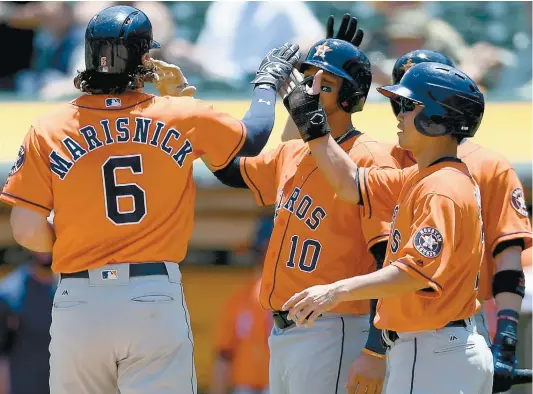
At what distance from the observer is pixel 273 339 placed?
3.86 meters

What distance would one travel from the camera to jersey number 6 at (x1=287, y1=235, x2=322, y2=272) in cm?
374

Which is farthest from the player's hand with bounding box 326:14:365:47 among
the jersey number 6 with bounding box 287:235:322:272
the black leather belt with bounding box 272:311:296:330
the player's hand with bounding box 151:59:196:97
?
the black leather belt with bounding box 272:311:296:330

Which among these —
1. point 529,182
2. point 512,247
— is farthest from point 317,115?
point 529,182

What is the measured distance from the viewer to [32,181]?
343 cm

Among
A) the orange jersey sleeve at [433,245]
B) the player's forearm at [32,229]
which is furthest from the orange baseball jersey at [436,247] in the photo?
the player's forearm at [32,229]

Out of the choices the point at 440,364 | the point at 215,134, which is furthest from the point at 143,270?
the point at 440,364

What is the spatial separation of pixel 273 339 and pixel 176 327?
549mm

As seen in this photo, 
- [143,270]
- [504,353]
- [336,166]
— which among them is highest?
[336,166]

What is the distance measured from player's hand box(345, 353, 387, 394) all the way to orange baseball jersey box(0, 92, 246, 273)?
70cm

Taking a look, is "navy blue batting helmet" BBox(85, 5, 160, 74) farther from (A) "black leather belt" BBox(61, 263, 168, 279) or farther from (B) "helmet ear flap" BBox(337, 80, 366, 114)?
(B) "helmet ear flap" BBox(337, 80, 366, 114)

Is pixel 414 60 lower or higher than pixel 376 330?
higher

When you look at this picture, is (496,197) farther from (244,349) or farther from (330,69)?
(244,349)

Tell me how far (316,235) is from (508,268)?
80 centimetres

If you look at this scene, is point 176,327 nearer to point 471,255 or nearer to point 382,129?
point 471,255
